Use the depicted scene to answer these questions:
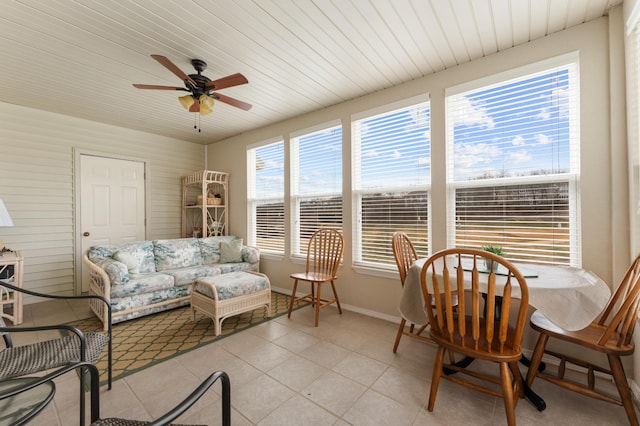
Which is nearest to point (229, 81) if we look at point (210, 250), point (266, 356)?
point (266, 356)

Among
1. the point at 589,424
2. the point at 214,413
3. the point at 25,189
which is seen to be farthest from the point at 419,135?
the point at 25,189

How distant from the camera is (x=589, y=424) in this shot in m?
1.57

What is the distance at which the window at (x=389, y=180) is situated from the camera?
2936mm

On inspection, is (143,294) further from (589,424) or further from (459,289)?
(589,424)

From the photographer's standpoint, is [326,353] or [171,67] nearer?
[171,67]

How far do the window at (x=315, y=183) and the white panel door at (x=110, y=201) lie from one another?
272cm

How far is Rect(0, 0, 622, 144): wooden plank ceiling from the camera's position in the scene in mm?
1940

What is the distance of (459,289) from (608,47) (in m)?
2.18

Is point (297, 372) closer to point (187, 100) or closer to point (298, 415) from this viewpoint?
point (298, 415)

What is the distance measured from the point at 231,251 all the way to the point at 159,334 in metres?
1.65

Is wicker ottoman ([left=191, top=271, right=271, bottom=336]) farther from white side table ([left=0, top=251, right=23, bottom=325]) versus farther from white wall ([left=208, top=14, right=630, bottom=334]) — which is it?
white side table ([left=0, top=251, right=23, bottom=325])

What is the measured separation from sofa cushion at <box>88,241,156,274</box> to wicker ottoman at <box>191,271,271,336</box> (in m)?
1.08

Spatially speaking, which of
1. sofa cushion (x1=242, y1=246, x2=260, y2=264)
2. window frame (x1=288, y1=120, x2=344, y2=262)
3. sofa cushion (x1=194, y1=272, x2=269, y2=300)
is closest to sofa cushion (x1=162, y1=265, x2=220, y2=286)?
sofa cushion (x1=242, y1=246, x2=260, y2=264)

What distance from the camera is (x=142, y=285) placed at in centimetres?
313
